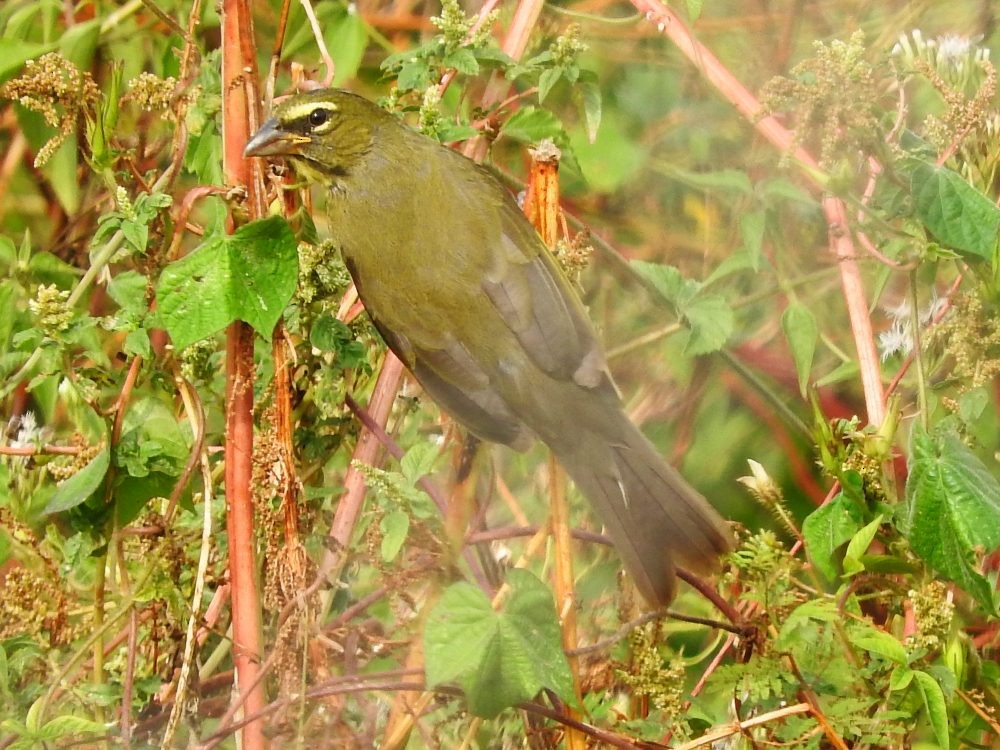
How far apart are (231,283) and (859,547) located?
819mm

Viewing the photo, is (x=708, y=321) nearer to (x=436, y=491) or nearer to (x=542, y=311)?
(x=542, y=311)

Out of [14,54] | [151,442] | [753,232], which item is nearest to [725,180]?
[753,232]

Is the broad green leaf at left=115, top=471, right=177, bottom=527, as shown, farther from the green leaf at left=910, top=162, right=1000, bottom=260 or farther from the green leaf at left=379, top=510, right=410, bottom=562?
the green leaf at left=910, top=162, right=1000, bottom=260

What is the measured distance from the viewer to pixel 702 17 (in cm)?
237

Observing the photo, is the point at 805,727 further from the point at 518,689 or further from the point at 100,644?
the point at 100,644

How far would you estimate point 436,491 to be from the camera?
1588 mm

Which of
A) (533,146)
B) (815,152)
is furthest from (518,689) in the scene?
(815,152)

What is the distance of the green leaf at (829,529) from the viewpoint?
5.17ft

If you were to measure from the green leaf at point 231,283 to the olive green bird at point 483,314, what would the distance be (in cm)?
14

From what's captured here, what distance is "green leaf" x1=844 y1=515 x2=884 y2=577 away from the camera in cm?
151

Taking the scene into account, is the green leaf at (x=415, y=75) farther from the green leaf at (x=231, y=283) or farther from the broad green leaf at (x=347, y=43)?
the broad green leaf at (x=347, y=43)

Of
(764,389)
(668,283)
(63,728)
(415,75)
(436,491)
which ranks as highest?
(415,75)

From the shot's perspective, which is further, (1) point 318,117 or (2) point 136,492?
(1) point 318,117

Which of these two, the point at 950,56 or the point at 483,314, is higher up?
the point at 950,56
